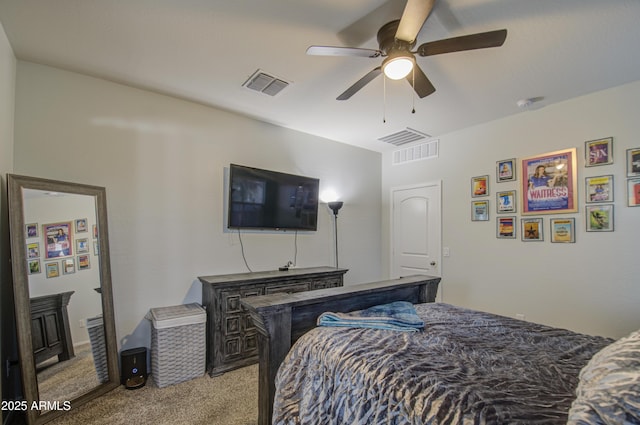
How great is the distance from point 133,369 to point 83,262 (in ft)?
3.31

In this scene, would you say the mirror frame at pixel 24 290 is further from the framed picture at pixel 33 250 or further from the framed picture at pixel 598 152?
the framed picture at pixel 598 152

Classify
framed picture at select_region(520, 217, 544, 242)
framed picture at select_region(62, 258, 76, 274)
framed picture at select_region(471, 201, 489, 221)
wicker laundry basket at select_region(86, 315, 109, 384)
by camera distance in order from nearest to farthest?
1. framed picture at select_region(62, 258, 76, 274)
2. wicker laundry basket at select_region(86, 315, 109, 384)
3. framed picture at select_region(520, 217, 544, 242)
4. framed picture at select_region(471, 201, 489, 221)

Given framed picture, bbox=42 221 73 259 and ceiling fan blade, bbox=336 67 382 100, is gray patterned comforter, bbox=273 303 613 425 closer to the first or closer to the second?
ceiling fan blade, bbox=336 67 382 100

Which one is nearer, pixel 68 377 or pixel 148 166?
pixel 68 377

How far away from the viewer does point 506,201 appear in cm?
357

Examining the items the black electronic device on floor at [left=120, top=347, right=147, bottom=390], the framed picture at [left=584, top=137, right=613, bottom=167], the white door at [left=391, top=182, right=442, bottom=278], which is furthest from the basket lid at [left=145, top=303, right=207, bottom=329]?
the framed picture at [left=584, top=137, right=613, bottom=167]

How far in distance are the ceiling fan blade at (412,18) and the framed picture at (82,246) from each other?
9.20 feet

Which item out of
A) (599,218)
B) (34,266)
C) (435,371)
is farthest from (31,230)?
(599,218)

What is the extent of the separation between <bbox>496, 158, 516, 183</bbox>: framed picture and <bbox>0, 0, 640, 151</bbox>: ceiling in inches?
24.5

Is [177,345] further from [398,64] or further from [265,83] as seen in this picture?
[398,64]

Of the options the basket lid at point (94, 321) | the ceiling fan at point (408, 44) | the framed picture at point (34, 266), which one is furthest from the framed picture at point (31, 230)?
the ceiling fan at point (408, 44)

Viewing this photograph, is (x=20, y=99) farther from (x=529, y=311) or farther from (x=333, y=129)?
(x=529, y=311)

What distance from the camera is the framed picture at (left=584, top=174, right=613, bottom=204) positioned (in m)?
2.87

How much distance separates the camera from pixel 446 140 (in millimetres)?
4199
